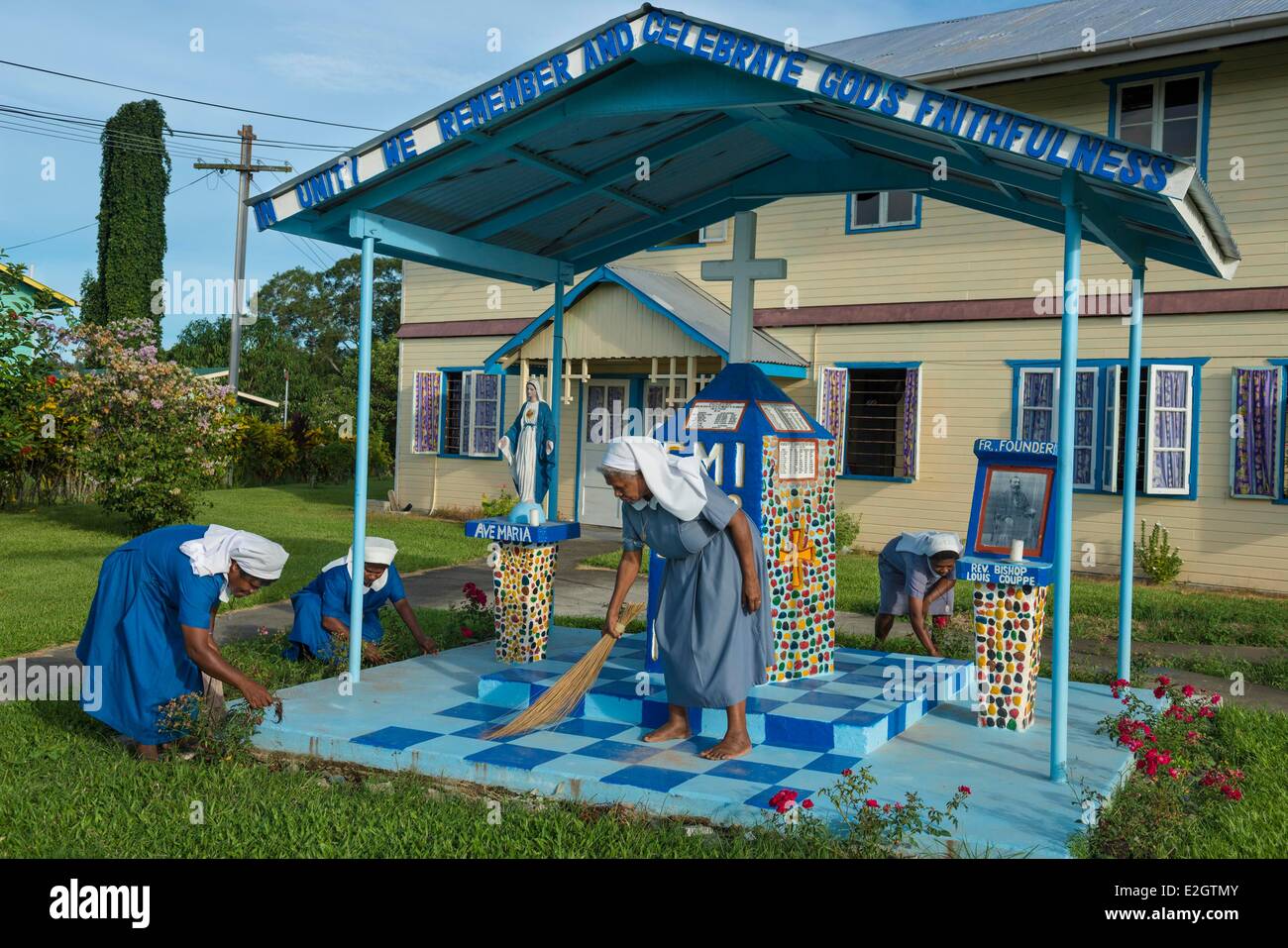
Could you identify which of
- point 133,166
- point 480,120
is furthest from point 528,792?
point 133,166

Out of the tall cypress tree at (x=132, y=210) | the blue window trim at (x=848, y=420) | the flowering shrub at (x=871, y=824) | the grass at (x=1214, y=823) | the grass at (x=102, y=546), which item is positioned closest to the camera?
the flowering shrub at (x=871, y=824)

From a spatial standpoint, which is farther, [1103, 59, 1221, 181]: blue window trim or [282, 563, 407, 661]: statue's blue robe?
[1103, 59, 1221, 181]: blue window trim

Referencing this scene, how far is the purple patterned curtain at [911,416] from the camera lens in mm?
14945

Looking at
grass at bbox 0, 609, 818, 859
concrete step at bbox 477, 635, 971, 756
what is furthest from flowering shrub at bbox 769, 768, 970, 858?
concrete step at bbox 477, 635, 971, 756

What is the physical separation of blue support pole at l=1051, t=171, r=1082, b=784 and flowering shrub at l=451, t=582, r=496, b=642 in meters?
4.73

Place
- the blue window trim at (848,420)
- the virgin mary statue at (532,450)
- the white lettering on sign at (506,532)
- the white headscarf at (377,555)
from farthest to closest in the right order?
the blue window trim at (848,420) < the virgin mary statue at (532,450) < the white lettering on sign at (506,532) < the white headscarf at (377,555)

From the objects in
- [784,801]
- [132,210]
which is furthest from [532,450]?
[132,210]

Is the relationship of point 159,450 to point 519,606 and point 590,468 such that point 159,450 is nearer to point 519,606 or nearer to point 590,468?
point 590,468

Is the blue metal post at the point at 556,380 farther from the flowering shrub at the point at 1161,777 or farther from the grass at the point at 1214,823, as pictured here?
the grass at the point at 1214,823

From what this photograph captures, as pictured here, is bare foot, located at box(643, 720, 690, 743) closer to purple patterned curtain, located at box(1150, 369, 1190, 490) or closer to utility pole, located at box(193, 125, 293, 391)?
purple patterned curtain, located at box(1150, 369, 1190, 490)

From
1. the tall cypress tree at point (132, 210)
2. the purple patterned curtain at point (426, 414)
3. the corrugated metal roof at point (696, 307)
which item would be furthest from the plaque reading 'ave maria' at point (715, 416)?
the tall cypress tree at point (132, 210)

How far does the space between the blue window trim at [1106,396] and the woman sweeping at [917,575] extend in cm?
613

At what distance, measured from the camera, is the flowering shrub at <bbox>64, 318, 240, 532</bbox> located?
49.1 feet

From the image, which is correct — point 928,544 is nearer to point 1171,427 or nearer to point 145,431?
point 1171,427
